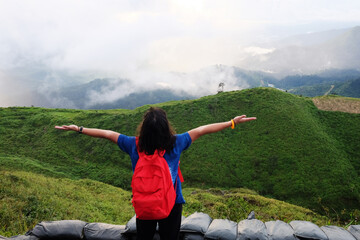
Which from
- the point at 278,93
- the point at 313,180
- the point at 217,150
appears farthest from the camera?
the point at 278,93

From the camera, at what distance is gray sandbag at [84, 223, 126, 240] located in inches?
212

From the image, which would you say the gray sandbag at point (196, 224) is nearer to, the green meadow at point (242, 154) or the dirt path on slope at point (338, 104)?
the green meadow at point (242, 154)

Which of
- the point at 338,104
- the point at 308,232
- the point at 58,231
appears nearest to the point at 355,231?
the point at 308,232

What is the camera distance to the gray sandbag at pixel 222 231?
205 inches

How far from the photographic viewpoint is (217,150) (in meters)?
42.0

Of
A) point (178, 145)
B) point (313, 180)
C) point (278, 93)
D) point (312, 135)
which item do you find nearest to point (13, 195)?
point (178, 145)

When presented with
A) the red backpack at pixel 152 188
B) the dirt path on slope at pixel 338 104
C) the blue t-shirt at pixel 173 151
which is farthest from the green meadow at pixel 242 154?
the red backpack at pixel 152 188

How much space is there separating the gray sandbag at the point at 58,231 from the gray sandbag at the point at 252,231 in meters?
3.83

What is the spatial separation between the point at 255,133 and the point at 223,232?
1599 inches

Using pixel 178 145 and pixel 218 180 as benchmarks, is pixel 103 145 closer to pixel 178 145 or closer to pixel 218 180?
pixel 218 180

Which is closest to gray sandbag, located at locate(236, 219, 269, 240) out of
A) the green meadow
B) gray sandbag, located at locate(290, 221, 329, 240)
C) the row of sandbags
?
the row of sandbags

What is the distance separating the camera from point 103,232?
5445 millimetres

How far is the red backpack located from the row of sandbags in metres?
2.66

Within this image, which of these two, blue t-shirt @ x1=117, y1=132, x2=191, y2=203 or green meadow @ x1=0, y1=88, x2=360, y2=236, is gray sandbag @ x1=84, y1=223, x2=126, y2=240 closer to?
blue t-shirt @ x1=117, y1=132, x2=191, y2=203
